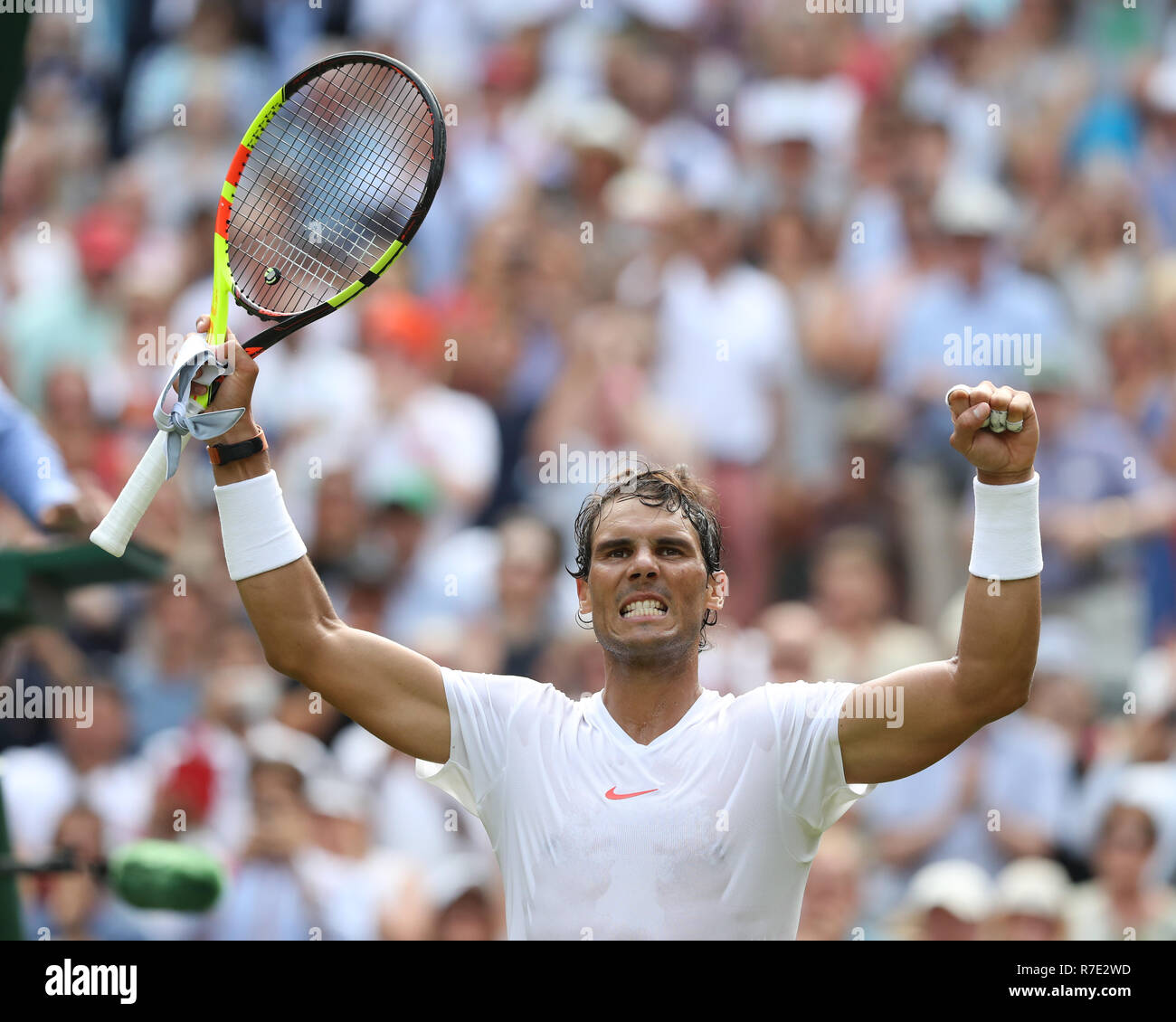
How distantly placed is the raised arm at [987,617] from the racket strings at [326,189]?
139 centimetres

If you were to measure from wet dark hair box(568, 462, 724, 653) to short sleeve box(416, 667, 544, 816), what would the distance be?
31cm

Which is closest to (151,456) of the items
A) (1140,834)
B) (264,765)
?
(264,765)

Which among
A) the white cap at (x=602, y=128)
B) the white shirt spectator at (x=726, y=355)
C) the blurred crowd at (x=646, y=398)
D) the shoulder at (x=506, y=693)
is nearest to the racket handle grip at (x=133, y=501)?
the shoulder at (x=506, y=693)

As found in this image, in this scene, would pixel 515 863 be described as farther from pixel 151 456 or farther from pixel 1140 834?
pixel 1140 834

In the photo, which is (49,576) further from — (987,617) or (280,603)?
(987,617)

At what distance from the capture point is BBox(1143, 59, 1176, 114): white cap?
8656mm

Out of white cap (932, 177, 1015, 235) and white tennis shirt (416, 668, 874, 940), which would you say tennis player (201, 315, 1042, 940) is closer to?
white tennis shirt (416, 668, 874, 940)

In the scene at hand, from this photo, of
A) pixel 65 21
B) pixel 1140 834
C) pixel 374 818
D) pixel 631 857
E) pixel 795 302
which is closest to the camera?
pixel 631 857

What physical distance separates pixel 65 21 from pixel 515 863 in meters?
7.80

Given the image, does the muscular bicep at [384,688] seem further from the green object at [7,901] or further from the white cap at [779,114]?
the white cap at [779,114]

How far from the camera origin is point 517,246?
8.25 meters

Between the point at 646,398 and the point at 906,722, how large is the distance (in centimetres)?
420

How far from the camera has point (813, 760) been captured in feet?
12.2

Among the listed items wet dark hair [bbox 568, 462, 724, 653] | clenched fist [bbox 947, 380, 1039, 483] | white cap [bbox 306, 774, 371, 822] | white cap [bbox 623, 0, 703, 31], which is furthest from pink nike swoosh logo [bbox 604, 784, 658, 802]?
white cap [bbox 623, 0, 703, 31]
